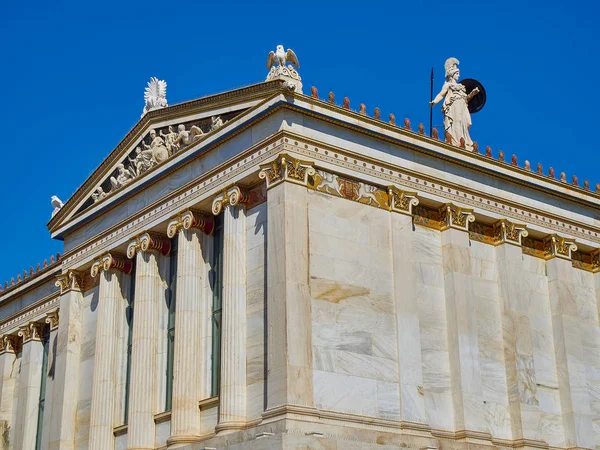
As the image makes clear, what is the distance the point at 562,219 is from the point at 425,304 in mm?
7717

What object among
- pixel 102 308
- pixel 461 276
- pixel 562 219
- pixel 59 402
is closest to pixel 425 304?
pixel 461 276

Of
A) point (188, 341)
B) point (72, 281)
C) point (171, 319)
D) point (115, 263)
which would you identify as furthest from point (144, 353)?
point (72, 281)

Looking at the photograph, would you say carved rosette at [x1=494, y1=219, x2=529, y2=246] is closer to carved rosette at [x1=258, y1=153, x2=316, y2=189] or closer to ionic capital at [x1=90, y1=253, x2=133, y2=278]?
carved rosette at [x1=258, y1=153, x2=316, y2=189]

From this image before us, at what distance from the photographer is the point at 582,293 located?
37.4 m

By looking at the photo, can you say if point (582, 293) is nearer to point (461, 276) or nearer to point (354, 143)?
point (461, 276)

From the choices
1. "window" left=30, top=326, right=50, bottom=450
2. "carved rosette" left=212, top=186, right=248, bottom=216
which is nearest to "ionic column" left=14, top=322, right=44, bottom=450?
"window" left=30, top=326, right=50, bottom=450

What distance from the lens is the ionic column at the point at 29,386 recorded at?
143 feet

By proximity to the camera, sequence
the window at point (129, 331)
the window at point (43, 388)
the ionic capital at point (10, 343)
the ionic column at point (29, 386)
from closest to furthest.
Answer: the window at point (129, 331) → the window at point (43, 388) → the ionic column at point (29, 386) → the ionic capital at point (10, 343)

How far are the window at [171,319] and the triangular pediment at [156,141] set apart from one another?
303 cm

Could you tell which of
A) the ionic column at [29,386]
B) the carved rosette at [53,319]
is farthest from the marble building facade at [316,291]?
the ionic column at [29,386]

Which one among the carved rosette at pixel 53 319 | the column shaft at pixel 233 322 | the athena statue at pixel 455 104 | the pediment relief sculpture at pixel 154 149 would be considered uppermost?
the athena statue at pixel 455 104

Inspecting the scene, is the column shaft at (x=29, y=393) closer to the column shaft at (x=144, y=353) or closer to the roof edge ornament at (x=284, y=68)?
the column shaft at (x=144, y=353)

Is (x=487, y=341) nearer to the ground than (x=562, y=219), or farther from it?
nearer to the ground

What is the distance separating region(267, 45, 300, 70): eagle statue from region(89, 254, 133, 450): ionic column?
9781mm
